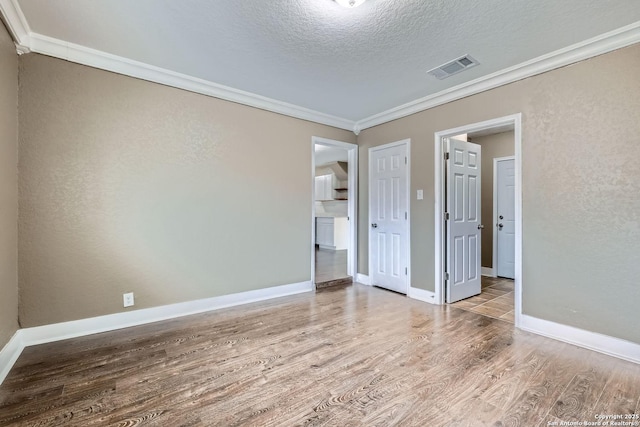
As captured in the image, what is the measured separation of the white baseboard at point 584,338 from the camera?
2.32 meters

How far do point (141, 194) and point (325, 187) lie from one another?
19.5 ft

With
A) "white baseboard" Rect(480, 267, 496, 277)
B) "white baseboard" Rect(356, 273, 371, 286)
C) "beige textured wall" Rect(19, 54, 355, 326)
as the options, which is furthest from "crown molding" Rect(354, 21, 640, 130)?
"white baseboard" Rect(480, 267, 496, 277)

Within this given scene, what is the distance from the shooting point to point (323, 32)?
7.75 ft

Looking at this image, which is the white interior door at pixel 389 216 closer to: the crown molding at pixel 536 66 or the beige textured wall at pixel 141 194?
the crown molding at pixel 536 66

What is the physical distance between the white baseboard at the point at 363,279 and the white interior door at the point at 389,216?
8 centimetres

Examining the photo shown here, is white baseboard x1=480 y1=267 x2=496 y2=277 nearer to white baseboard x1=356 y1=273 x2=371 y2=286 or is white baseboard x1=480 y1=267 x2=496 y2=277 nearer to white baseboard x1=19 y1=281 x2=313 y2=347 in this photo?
white baseboard x1=356 y1=273 x2=371 y2=286

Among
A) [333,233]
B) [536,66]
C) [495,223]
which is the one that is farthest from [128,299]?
[333,233]

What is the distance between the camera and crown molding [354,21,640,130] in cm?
232

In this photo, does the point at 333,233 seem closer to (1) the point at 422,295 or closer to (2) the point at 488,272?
(2) the point at 488,272

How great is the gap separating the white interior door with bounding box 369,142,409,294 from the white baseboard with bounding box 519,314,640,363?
156cm

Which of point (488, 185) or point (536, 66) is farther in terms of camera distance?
point (488, 185)

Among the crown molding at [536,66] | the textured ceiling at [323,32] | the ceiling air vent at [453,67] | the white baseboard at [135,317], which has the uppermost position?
the textured ceiling at [323,32]

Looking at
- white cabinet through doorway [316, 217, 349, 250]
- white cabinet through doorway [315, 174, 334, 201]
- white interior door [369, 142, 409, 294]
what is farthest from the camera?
white cabinet through doorway [315, 174, 334, 201]

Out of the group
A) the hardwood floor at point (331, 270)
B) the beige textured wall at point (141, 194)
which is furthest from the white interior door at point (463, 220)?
the beige textured wall at point (141, 194)
